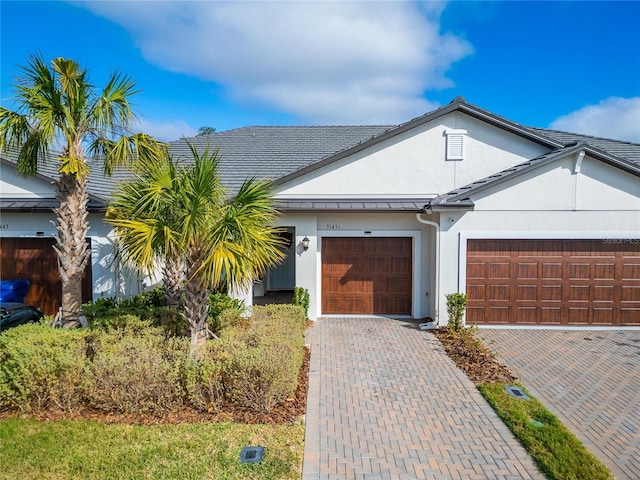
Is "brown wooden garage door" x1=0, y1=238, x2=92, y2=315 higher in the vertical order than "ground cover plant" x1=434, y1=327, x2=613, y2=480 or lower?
higher

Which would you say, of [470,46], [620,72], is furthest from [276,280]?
[620,72]

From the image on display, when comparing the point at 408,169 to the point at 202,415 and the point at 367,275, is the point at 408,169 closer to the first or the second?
the point at 367,275

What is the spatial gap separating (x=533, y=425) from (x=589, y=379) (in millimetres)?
2915

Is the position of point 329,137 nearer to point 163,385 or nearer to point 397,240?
point 397,240

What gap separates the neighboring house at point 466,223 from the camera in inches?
416

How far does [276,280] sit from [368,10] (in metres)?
11.7

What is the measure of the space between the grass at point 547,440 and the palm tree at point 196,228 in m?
4.64

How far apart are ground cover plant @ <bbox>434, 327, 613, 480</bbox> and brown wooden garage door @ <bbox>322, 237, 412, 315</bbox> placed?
3.55 meters

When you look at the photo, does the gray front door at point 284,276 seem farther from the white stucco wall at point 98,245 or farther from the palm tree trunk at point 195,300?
the palm tree trunk at point 195,300

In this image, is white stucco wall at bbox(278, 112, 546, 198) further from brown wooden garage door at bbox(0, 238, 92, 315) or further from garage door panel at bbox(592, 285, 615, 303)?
brown wooden garage door at bbox(0, 238, 92, 315)

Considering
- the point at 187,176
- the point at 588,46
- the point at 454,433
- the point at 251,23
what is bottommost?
the point at 454,433

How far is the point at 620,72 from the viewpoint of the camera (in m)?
13.9

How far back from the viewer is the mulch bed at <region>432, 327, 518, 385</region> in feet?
24.1

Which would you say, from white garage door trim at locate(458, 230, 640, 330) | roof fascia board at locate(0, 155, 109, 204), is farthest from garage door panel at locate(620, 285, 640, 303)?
roof fascia board at locate(0, 155, 109, 204)
